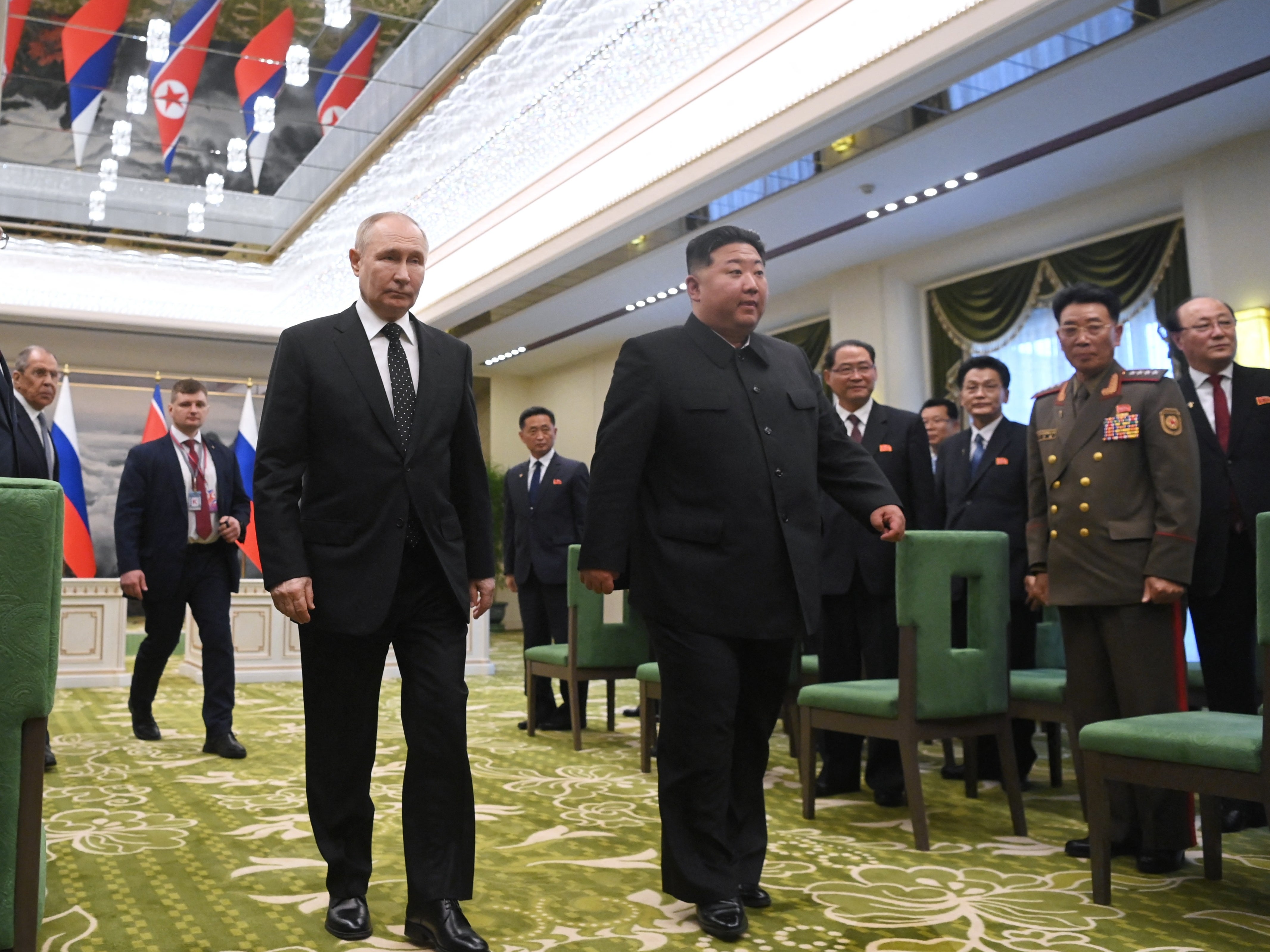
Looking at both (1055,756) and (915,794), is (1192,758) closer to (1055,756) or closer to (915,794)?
(915,794)

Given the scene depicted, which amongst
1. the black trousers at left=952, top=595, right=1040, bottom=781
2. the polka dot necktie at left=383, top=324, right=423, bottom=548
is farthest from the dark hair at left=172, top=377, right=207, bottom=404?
the black trousers at left=952, top=595, right=1040, bottom=781

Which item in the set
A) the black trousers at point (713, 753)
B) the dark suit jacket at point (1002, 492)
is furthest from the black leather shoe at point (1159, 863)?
the dark suit jacket at point (1002, 492)

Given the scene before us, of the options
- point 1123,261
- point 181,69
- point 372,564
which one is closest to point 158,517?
point 372,564

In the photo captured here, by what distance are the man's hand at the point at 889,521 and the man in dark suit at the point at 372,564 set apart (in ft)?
3.05

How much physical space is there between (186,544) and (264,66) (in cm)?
357

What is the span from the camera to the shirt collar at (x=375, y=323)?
92.7 inches

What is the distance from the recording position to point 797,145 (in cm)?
609

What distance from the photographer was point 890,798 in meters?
3.59

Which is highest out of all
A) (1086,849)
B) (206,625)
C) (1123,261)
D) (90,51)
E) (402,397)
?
(90,51)

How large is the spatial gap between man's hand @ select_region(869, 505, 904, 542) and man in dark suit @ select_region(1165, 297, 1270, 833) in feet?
4.08

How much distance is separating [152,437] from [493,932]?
25.5ft

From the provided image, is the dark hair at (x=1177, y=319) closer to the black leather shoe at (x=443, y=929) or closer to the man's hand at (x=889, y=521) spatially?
the man's hand at (x=889, y=521)

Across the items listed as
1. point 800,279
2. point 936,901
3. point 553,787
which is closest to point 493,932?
point 936,901

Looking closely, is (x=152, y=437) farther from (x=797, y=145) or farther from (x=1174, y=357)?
(x=1174, y=357)
